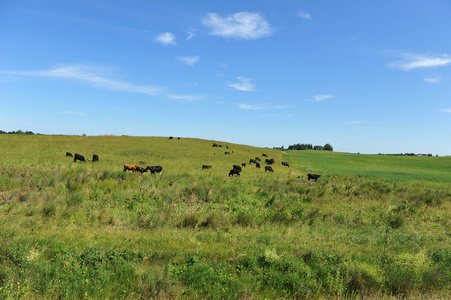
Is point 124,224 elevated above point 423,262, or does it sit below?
below

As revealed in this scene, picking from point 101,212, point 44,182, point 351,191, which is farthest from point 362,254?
point 44,182

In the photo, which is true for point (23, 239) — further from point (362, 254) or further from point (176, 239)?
point (362, 254)

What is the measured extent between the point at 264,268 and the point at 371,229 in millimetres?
7730

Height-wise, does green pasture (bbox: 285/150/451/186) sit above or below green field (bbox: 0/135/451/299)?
above

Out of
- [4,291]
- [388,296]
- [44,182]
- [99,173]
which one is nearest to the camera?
[4,291]

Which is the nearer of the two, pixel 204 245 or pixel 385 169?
pixel 204 245

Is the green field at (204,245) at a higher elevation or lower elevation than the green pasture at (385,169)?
lower

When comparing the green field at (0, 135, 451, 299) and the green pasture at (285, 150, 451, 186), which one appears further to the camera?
the green pasture at (285, 150, 451, 186)

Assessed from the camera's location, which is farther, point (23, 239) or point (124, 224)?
point (124, 224)

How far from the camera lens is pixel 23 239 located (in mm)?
7773

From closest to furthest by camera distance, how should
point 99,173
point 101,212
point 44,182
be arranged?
point 101,212, point 44,182, point 99,173

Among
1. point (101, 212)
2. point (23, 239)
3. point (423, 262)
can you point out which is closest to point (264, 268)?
point (423, 262)

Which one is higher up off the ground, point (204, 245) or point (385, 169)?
point (385, 169)

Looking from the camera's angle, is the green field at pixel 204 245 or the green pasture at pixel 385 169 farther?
the green pasture at pixel 385 169
